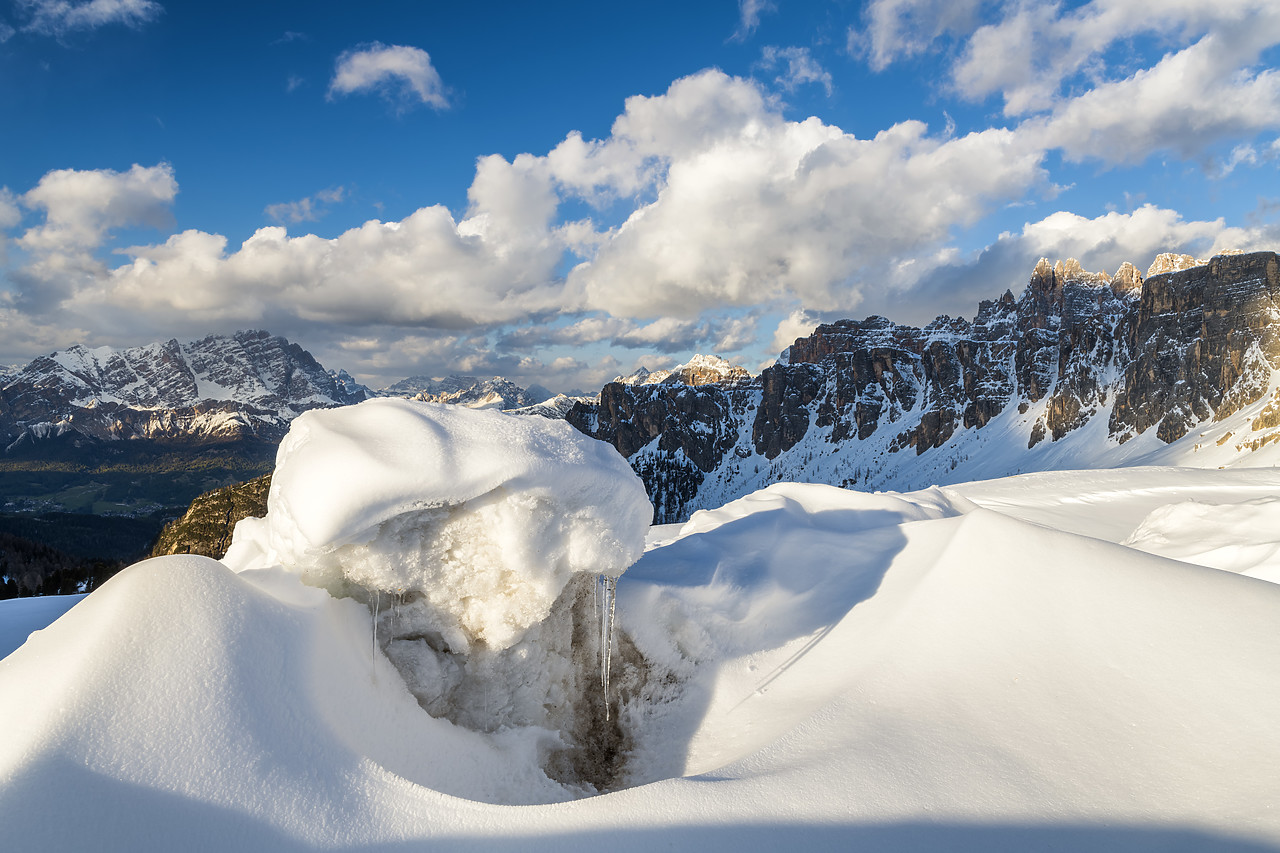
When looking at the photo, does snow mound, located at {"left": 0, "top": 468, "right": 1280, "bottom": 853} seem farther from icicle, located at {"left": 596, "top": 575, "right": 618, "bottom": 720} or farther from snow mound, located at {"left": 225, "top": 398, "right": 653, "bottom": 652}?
snow mound, located at {"left": 225, "top": 398, "right": 653, "bottom": 652}

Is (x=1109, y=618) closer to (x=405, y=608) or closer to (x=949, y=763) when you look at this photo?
(x=949, y=763)

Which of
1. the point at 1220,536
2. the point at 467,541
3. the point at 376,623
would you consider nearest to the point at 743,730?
the point at 467,541

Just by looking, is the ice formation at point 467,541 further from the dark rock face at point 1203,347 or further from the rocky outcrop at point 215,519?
the dark rock face at point 1203,347

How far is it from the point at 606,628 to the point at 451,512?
2764 millimetres

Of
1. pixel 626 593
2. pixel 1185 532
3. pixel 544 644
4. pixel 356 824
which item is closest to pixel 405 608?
pixel 544 644

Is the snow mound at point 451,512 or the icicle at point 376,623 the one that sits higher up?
the snow mound at point 451,512

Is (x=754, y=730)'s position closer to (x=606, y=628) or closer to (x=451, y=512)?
(x=606, y=628)

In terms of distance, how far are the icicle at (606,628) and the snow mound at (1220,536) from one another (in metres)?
9.59

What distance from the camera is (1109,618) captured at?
6.13m

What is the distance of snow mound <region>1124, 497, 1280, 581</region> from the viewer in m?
9.29

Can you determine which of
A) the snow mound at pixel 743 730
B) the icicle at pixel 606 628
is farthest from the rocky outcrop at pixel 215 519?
the snow mound at pixel 743 730

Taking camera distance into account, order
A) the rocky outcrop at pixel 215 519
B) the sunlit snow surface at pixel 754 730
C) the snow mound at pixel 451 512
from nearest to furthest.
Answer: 1. the sunlit snow surface at pixel 754 730
2. the snow mound at pixel 451 512
3. the rocky outcrop at pixel 215 519

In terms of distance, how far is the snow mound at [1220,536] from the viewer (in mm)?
9289

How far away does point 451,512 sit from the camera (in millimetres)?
6625
